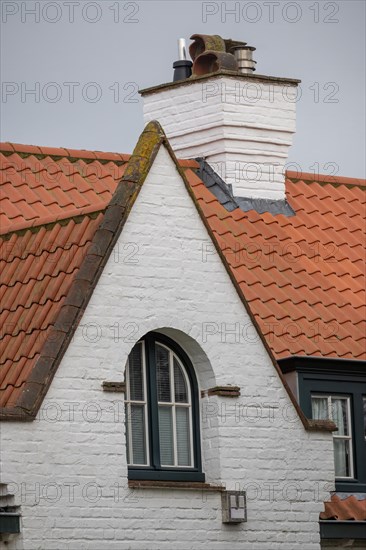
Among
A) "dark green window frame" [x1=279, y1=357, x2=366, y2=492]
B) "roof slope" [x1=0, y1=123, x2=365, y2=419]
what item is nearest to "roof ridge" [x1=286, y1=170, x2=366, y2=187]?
"roof slope" [x1=0, y1=123, x2=365, y2=419]

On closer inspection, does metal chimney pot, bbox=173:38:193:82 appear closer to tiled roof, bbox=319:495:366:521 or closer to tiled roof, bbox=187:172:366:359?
tiled roof, bbox=187:172:366:359

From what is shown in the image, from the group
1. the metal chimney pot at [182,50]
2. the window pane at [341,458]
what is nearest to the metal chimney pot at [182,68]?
the metal chimney pot at [182,50]

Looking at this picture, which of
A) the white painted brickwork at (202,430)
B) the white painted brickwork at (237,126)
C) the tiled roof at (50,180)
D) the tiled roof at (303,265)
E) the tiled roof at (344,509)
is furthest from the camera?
the white painted brickwork at (237,126)

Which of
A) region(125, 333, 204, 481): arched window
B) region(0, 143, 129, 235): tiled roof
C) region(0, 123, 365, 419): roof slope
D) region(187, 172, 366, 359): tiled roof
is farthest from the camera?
region(0, 143, 129, 235): tiled roof

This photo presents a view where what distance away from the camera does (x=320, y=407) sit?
26.4 m

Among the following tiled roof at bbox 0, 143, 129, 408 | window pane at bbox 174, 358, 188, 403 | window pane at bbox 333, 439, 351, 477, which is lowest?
window pane at bbox 333, 439, 351, 477

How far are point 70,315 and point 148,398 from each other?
5.70 feet

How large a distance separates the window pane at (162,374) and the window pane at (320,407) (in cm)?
318

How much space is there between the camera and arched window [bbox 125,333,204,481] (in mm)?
23328

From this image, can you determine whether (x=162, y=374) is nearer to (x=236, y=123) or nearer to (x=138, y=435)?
(x=138, y=435)

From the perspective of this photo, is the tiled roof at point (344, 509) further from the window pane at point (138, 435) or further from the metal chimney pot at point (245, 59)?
the metal chimney pot at point (245, 59)

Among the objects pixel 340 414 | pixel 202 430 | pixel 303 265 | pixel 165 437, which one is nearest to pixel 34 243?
pixel 165 437

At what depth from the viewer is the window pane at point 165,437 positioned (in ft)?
77.3

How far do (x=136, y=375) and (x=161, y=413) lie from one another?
0.59 meters
